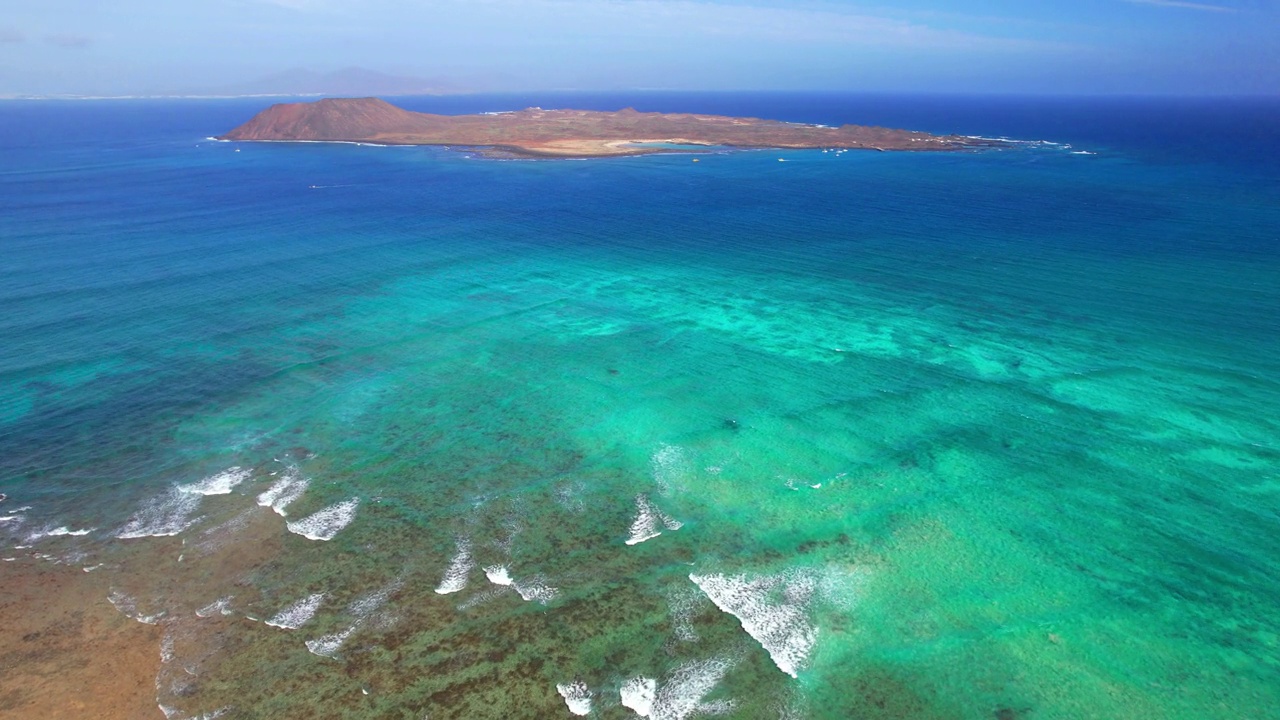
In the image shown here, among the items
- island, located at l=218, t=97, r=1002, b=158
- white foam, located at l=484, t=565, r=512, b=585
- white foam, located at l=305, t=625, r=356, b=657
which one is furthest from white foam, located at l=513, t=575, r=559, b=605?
island, located at l=218, t=97, r=1002, b=158

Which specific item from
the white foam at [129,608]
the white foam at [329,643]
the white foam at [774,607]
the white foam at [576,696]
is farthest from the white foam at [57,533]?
the white foam at [774,607]

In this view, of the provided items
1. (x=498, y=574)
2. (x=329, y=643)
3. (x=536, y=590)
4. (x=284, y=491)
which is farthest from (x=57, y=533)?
(x=536, y=590)

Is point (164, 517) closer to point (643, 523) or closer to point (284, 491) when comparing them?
point (284, 491)

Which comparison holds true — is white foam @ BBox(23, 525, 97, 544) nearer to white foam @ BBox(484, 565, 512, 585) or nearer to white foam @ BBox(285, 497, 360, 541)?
white foam @ BBox(285, 497, 360, 541)

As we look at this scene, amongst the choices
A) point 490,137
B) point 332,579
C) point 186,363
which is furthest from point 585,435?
point 490,137

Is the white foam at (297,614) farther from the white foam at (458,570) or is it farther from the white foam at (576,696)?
the white foam at (576,696)

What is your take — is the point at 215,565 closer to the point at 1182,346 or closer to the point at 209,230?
the point at 1182,346
